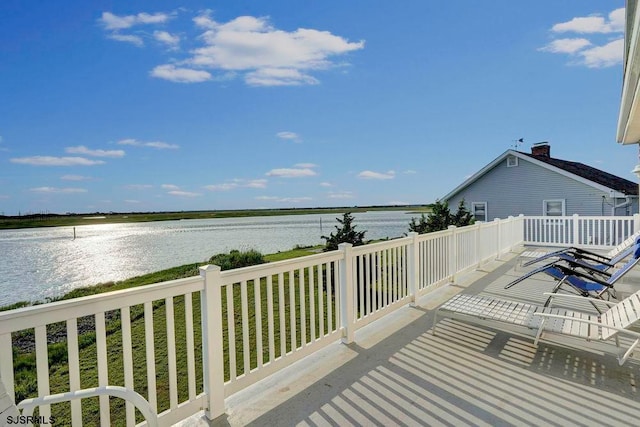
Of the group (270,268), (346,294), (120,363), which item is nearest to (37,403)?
(270,268)

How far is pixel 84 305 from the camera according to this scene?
5.66ft

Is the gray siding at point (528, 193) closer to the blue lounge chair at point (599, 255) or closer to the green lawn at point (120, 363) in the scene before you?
the blue lounge chair at point (599, 255)

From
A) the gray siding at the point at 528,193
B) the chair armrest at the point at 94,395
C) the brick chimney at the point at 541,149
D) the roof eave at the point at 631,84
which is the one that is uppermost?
the brick chimney at the point at 541,149

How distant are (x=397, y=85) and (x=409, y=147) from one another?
23.8ft

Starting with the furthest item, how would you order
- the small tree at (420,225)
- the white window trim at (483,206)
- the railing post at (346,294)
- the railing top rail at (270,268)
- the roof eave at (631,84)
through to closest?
the white window trim at (483,206) → the small tree at (420,225) → the railing post at (346,294) → the roof eave at (631,84) → the railing top rail at (270,268)

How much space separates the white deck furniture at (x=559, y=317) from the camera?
2.74 metres

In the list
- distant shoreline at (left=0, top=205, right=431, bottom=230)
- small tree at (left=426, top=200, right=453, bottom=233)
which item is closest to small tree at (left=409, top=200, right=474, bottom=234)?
small tree at (left=426, top=200, right=453, bottom=233)

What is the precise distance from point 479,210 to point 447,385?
15.5 m

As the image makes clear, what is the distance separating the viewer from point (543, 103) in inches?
608

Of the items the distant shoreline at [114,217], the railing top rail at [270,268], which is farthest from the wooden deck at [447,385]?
the distant shoreline at [114,217]

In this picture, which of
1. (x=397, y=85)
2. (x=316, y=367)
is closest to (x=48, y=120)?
(x=397, y=85)

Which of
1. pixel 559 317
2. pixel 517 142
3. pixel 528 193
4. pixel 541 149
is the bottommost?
pixel 559 317

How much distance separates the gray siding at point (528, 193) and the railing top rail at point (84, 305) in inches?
626

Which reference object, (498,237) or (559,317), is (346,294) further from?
(498,237)
